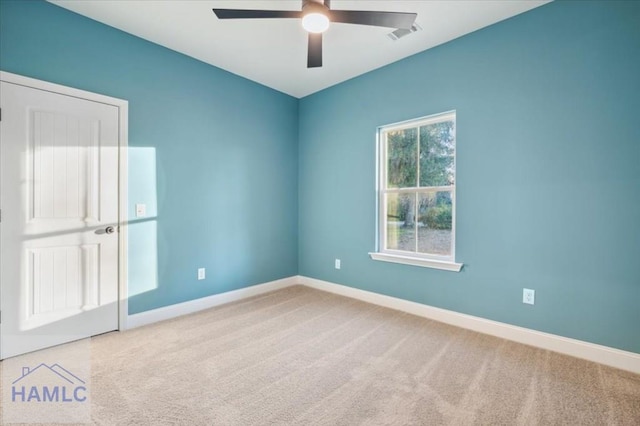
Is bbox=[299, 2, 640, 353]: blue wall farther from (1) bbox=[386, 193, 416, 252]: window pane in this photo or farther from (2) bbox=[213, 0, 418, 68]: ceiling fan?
(2) bbox=[213, 0, 418, 68]: ceiling fan

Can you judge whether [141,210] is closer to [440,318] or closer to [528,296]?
[440,318]

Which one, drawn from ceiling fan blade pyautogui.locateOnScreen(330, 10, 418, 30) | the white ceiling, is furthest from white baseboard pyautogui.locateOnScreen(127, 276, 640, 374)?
the white ceiling

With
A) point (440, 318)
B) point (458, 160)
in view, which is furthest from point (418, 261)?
point (458, 160)

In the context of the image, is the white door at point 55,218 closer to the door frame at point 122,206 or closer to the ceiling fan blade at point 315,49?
the door frame at point 122,206

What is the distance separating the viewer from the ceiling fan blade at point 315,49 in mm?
2195

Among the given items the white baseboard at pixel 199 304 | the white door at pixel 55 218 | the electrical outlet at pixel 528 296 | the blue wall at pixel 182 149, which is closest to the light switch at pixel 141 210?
the blue wall at pixel 182 149

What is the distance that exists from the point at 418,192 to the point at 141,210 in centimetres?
287

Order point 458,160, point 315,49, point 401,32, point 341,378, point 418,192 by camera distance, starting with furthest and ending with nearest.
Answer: point 418,192 → point 458,160 → point 401,32 → point 315,49 → point 341,378

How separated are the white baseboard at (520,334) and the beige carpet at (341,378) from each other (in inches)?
3.0

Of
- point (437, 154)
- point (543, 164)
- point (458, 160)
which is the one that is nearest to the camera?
point (543, 164)

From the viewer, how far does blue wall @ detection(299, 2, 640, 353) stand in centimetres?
212

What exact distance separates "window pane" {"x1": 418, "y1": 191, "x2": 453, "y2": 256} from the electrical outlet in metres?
0.70

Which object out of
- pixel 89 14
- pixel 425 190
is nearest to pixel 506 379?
pixel 425 190

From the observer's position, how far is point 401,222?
3.42 metres
